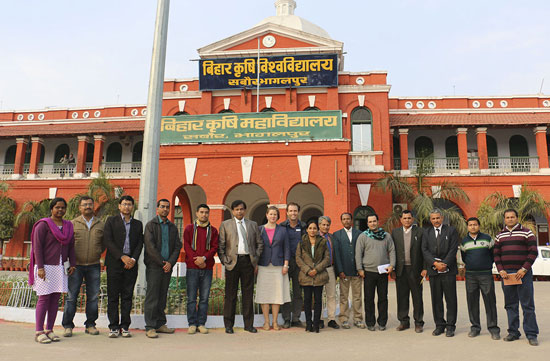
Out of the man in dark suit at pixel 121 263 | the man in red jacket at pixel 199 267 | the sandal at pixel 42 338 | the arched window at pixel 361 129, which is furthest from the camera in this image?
the arched window at pixel 361 129

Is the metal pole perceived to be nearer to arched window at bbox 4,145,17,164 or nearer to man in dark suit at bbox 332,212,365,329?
man in dark suit at bbox 332,212,365,329

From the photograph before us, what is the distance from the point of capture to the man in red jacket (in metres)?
6.22

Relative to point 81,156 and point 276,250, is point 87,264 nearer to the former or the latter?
point 276,250

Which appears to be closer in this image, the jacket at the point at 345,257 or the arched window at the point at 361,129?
the jacket at the point at 345,257

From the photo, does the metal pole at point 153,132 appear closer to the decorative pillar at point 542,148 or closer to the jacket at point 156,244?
the jacket at point 156,244

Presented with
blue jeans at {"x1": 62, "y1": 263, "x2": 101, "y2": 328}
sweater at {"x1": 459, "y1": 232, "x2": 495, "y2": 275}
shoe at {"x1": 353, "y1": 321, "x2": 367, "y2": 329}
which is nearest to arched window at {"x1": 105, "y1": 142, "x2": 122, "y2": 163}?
blue jeans at {"x1": 62, "y1": 263, "x2": 101, "y2": 328}

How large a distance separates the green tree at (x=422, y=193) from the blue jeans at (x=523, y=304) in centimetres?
876

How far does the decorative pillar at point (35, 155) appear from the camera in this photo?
21.3 m

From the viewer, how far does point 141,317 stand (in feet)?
21.2

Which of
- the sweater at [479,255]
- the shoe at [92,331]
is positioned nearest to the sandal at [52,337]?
the shoe at [92,331]

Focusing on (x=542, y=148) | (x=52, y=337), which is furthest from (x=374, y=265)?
(x=542, y=148)

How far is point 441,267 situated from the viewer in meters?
6.24

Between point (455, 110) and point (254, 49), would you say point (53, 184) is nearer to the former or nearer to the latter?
point (254, 49)

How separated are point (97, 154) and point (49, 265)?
16.6 m
